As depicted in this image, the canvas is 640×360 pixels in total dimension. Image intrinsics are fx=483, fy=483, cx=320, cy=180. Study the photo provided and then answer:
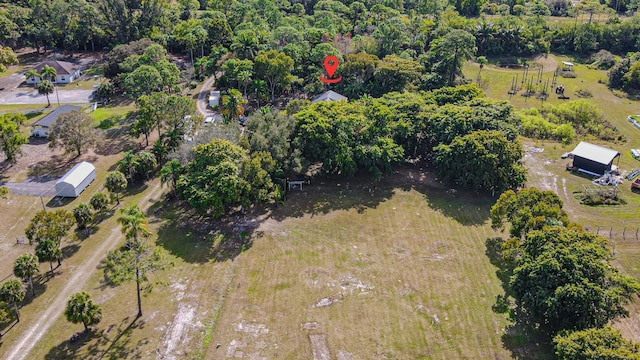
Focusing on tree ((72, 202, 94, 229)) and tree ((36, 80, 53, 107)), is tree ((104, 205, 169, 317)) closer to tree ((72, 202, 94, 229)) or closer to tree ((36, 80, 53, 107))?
tree ((72, 202, 94, 229))

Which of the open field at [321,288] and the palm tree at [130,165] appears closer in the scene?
the open field at [321,288]

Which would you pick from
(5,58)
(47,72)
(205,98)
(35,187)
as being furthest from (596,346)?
(5,58)

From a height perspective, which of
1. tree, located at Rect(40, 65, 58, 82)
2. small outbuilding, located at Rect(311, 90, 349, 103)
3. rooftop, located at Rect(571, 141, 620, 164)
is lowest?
rooftop, located at Rect(571, 141, 620, 164)

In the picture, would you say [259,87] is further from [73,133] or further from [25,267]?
[25,267]

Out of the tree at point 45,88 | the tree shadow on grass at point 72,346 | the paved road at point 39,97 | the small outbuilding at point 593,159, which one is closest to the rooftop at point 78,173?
the tree shadow on grass at point 72,346

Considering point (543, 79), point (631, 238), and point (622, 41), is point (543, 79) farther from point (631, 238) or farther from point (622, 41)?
point (631, 238)

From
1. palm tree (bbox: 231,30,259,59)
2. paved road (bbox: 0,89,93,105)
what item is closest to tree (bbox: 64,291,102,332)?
paved road (bbox: 0,89,93,105)

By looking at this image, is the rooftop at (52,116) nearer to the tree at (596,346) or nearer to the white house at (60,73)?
the white house at (60,73)
